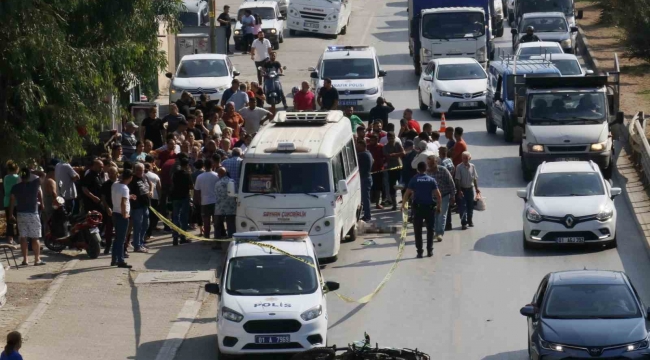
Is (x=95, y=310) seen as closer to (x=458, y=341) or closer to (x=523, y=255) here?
(x=458, y=341)

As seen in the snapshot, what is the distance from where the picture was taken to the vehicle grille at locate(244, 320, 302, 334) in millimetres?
16531

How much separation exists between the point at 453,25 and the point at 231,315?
26.2 m

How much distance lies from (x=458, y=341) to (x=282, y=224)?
15.9 feet

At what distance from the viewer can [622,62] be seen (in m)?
47.9

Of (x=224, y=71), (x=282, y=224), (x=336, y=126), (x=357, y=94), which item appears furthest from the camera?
(x=224, y=71)

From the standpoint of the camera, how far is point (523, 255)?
74.9 feet

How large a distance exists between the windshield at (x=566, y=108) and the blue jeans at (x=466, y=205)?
14.1 ft

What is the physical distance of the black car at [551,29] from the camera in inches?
1848

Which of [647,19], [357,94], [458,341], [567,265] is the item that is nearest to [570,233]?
[567,265]

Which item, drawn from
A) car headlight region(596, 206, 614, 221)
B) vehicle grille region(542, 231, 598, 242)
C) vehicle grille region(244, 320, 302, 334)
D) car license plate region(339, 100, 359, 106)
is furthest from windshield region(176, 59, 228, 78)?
vehicle grille region(244, 320, 302, 334)

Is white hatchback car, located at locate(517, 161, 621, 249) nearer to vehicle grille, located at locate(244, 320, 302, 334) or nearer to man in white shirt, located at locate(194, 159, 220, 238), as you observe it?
man in white shirt, located at locate(194, 159, 220, 238)

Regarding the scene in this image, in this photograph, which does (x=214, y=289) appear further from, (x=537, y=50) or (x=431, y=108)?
(x=537, y=50)

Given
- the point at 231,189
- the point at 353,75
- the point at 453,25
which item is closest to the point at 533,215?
the point at 231,189

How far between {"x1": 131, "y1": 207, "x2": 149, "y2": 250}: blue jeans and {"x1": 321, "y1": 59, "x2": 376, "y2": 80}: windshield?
14.2 m
